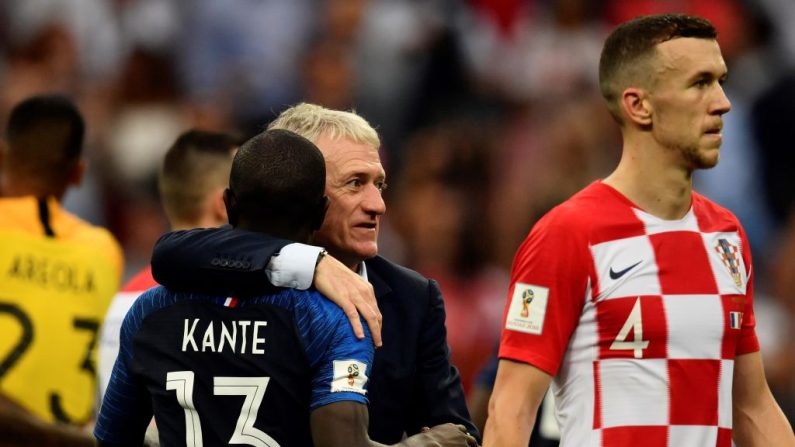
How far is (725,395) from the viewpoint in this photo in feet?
14.8

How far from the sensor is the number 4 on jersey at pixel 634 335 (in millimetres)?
4418

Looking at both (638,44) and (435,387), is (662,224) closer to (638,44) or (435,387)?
(638,44)

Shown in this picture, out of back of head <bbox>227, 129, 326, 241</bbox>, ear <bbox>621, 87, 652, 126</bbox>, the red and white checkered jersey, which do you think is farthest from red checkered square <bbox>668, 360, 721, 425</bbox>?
back of head <bbox>227, 129, 326, 241</bbox>

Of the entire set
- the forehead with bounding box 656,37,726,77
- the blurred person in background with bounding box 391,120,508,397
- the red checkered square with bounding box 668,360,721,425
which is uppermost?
the forehead with bounding box 656,37,726,77

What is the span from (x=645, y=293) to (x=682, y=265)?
160mm

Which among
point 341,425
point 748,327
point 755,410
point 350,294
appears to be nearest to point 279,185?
→ point 350,294

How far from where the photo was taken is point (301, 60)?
39.7 feet

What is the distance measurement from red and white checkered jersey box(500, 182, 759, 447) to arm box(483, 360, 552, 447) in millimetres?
37

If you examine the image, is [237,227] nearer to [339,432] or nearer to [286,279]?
[286,279]

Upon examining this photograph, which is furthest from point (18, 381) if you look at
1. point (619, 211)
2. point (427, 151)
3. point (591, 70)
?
point (591, 70)

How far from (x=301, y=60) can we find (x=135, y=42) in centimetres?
143

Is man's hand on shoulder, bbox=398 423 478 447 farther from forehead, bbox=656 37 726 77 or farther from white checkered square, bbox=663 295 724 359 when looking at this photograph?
forehead, bbox=656 37 726 77

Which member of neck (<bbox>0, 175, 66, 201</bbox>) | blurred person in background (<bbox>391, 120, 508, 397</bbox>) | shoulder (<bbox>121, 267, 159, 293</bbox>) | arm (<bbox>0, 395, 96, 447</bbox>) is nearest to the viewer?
shoulder (<bbox>121, 267, 159, 293</bbox>)

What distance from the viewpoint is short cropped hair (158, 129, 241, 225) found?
6195mm
